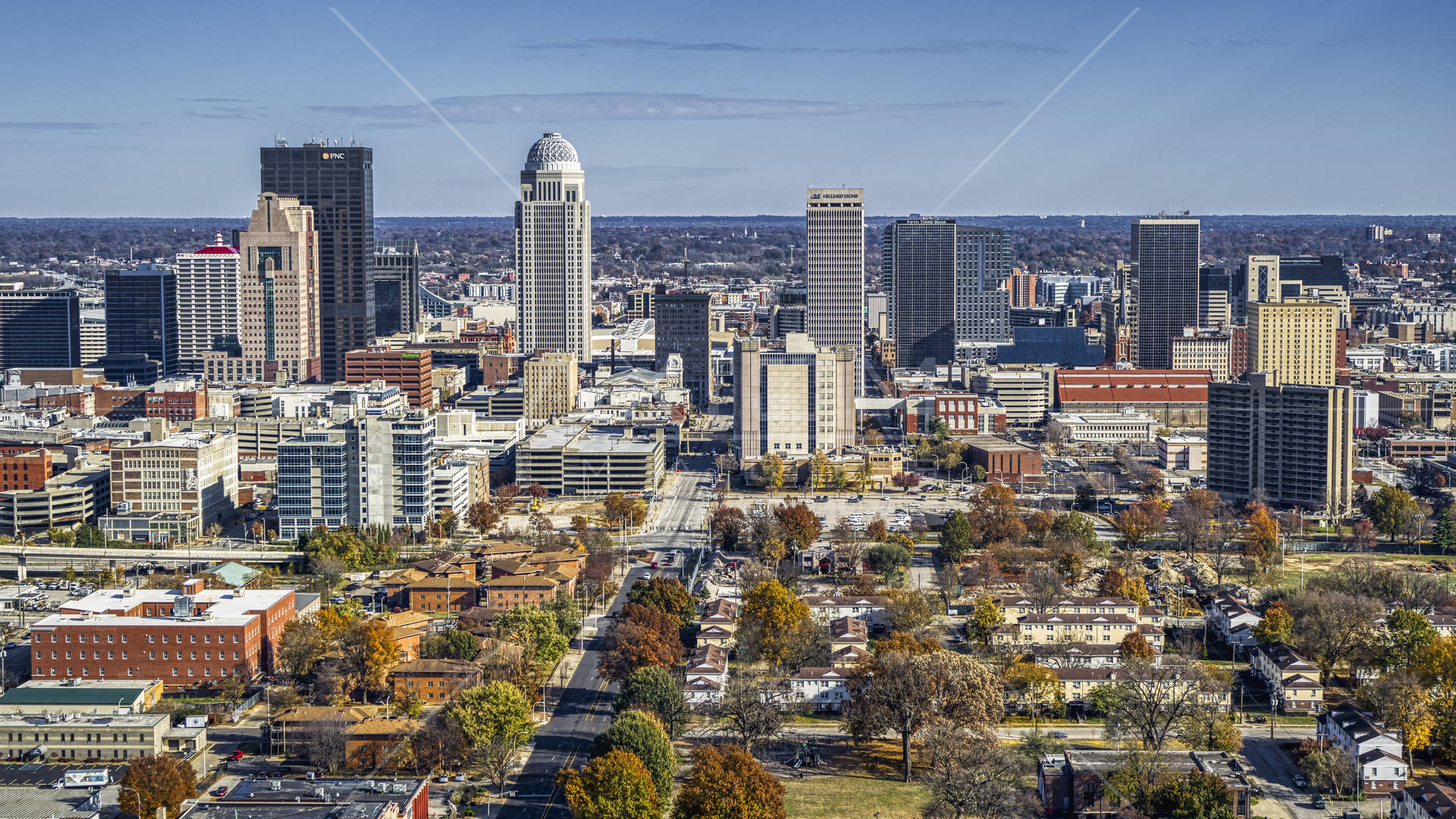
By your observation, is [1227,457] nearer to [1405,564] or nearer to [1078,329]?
[1405,564]

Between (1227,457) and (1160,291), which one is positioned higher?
(1160,291)

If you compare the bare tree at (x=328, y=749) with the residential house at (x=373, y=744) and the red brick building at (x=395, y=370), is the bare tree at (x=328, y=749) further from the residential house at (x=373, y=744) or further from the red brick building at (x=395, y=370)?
the red brick building at (x=395, y=370)

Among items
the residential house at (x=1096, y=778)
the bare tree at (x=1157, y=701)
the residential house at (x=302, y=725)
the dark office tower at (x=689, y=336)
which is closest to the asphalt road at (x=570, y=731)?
the residential house at (x=302, y=725)

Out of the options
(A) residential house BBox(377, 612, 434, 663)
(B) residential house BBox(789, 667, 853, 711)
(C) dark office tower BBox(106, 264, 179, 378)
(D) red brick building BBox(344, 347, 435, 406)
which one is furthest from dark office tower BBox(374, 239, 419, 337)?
(B) residential house BBox(789, 667, 853, 711)

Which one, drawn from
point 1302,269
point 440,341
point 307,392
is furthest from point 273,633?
point 1302,269

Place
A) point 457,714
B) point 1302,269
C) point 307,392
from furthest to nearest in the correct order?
point 1302,269, point 307,392, point 457,714

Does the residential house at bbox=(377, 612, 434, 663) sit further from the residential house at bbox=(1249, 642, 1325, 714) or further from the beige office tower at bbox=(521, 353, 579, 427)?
the beige office tower at bbox=(521, 353, 579, 427)

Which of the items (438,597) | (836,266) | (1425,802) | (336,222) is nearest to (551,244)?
(336,222)
